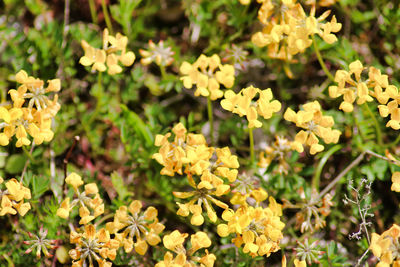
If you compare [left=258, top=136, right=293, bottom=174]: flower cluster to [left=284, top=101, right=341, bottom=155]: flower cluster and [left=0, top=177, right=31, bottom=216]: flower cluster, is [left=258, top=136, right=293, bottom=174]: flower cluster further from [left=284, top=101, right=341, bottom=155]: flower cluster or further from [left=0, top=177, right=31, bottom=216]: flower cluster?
[left=0, top=177, right=31, bottom=216]: flower cluster

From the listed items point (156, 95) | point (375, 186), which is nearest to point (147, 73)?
point (156, 95)

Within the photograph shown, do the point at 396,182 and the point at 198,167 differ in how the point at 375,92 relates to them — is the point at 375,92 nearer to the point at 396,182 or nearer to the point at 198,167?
the point at 396,182

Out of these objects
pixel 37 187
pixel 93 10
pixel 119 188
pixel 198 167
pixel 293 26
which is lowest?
pixel 119 188

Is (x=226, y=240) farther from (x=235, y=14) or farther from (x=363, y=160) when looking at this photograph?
(x=235, y=14)

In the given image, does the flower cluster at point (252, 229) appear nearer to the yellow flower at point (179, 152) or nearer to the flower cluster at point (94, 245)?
the yellow flower at point (179, 152)

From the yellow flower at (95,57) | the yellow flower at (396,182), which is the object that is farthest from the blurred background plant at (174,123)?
the yellow flower at (95,57)

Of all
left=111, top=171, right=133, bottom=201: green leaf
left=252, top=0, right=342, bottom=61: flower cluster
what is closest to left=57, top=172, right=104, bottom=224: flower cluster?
left=111, top=171, right=133, bottom=201: green leaf

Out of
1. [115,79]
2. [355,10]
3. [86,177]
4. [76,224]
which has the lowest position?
[76,224]

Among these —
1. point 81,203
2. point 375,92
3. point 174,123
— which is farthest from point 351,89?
point 81,203
